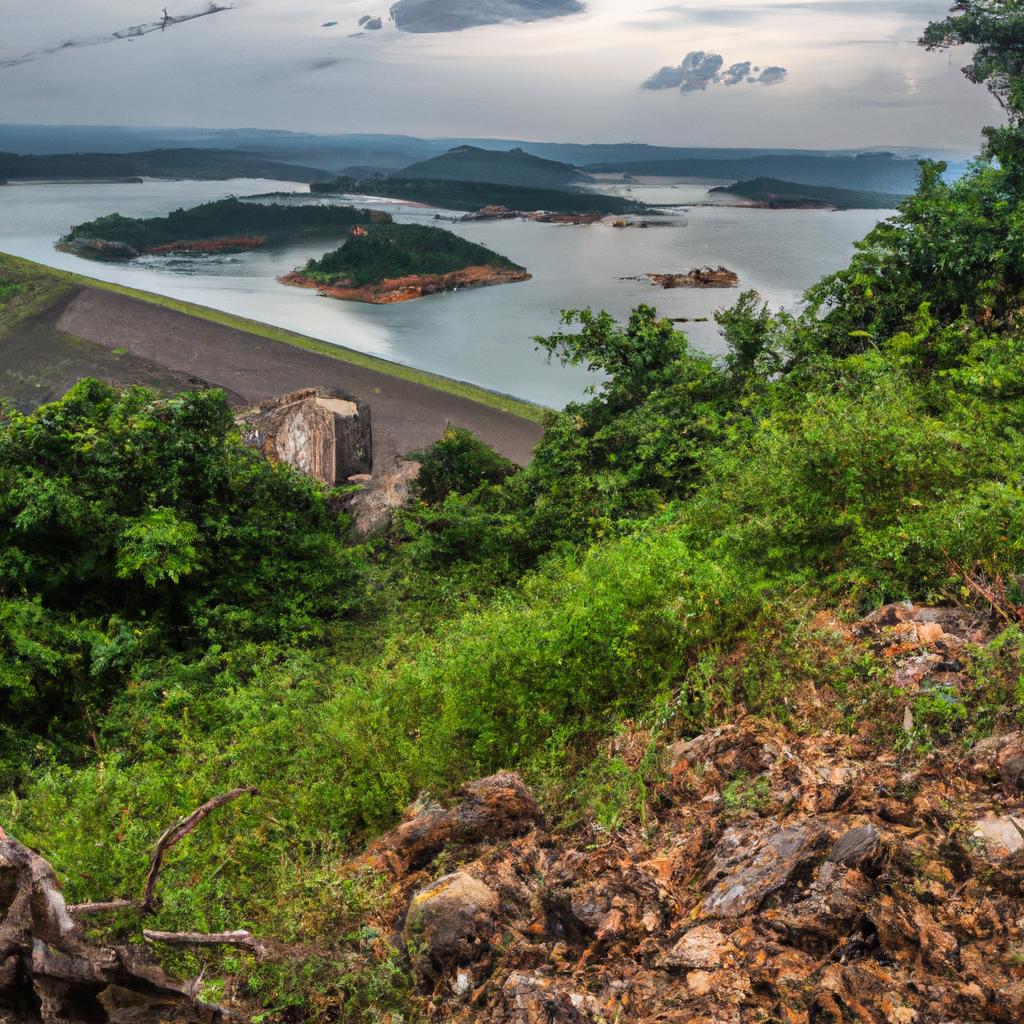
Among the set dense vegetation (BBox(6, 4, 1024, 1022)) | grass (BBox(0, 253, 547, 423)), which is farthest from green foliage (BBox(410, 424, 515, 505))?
grass (BBox(0, 253, 547, 423))

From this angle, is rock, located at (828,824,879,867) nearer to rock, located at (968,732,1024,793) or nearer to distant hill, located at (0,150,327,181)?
rock, located at (968,732,1024,793)

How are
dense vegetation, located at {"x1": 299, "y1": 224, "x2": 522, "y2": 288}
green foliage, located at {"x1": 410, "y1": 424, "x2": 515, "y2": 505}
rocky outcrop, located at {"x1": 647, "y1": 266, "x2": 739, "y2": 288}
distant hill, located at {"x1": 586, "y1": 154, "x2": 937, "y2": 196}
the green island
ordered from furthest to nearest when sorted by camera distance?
the green island < distant hill, located at {"x1": 586, "y1": 154, "x2": 937, "y2": 196} < dense vegetation, located at {"x1": 299, "y1": 224, "x2": 522, "y2": 288} < rocky outcrop, located at {"x1": 647, "y1": 266, "x2": 739, "y2": 288} < green foliage, located at {"x1": 410, "y1": 424, "x2": 515, "y2": 505}

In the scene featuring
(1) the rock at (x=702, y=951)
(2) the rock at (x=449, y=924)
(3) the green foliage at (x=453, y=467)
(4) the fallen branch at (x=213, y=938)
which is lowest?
(3) the green foliage at (x=453, y=467)

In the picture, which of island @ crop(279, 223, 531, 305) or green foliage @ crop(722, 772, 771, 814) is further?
island @ crop(279, 223, 531, 305)

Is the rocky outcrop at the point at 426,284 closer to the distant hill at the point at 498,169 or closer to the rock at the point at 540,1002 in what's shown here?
the distant hill at the point at 498,169

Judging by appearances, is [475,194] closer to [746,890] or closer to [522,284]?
[522,284]

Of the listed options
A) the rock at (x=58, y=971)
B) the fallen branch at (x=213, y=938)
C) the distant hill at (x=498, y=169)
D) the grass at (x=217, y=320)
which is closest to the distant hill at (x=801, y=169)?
the distant hill at (x=498, y=169)

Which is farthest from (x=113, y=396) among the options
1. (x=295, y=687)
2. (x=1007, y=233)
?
(x=1007, y=233)

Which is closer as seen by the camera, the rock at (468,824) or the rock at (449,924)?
the rock at (449,924)
